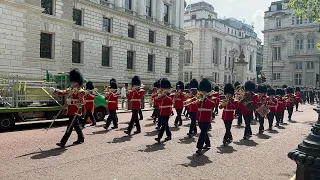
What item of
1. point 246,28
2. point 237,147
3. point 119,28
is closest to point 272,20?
point 246,28

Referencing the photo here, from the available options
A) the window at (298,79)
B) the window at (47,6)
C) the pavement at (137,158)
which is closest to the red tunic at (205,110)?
the pavement at (137,158)

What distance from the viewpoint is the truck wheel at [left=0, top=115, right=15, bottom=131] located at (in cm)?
1133

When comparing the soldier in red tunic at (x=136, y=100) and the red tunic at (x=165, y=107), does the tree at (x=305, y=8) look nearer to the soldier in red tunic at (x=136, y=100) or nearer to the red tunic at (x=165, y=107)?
the soldier in red tunic at (x=136, y=100)

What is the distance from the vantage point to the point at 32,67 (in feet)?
74.9

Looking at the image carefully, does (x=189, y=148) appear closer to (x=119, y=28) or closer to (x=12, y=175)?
(x=12, y=175)

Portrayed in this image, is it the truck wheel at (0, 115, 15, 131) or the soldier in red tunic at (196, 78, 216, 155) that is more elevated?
the soldier in red tunic at (196, 78, 216, 155)

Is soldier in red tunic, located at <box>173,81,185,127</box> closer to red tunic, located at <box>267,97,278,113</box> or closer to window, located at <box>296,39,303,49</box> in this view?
red tunic, located at <box>267,97,278,113</box>

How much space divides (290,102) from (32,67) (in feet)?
57.3

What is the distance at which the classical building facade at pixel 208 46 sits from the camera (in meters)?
56.6

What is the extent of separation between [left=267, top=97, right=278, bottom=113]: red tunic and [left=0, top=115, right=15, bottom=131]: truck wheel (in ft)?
35.0

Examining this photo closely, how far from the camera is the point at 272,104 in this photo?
562 inches

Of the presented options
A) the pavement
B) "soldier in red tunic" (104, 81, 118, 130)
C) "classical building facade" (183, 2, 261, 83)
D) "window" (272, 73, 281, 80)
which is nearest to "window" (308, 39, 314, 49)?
"window" (272, 73, 281, 80)

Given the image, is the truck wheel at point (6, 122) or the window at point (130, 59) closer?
the truck wheel at point (6, 122)

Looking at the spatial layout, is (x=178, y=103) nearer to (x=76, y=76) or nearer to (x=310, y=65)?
(x=76, y=76)
